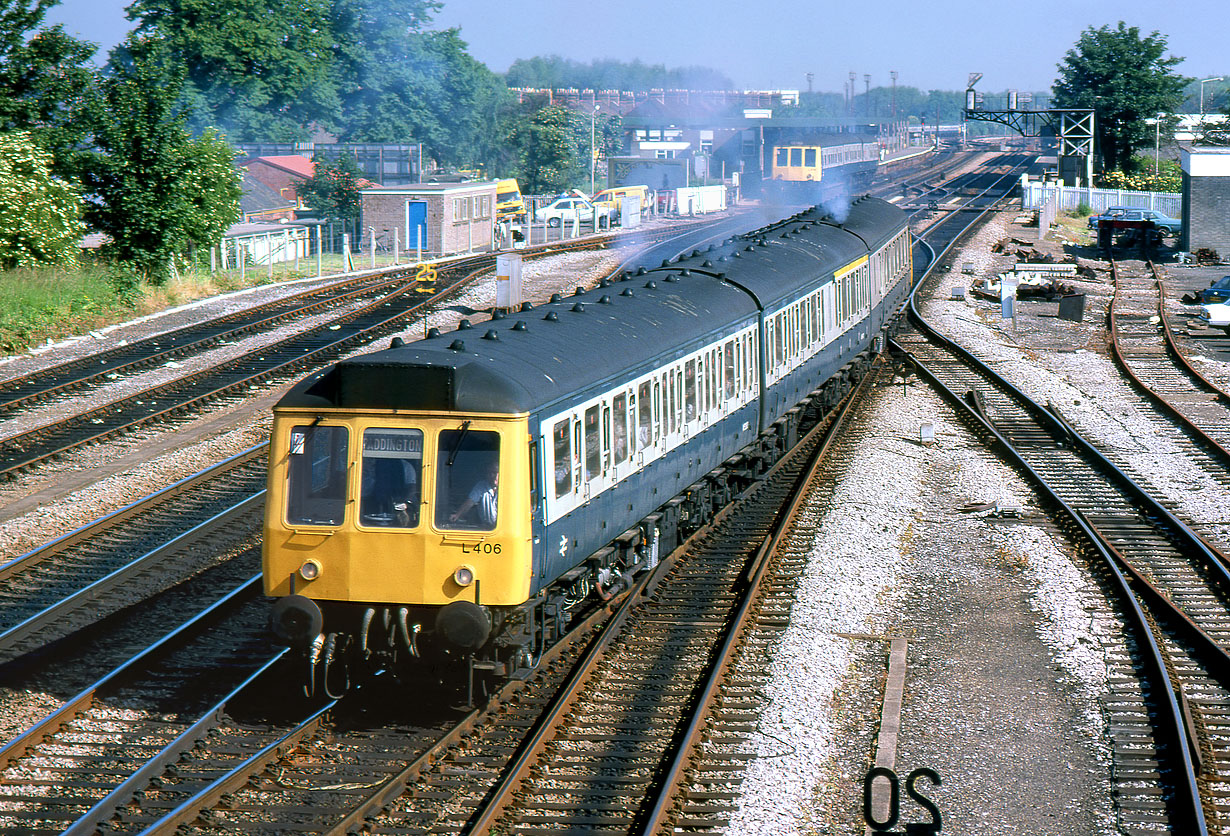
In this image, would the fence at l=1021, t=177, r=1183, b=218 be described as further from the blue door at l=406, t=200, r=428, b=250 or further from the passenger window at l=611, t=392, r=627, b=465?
the passenger window at l=611, t=392, r=627, b=465

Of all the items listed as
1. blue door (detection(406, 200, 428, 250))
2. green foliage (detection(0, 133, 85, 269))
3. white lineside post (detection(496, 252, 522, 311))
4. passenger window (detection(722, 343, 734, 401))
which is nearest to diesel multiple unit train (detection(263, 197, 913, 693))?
passenger window (detection(722, 343, 734, 401))

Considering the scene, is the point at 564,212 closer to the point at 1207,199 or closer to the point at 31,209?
the point at 1207,199

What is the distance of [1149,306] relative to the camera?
37312 millimetres

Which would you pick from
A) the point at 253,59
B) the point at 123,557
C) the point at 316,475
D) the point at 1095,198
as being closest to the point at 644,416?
the point at 316,475

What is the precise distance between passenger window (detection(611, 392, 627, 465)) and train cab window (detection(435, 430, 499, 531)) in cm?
228

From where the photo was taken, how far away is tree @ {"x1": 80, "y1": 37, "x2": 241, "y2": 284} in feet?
114

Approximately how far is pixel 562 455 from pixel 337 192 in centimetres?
4884

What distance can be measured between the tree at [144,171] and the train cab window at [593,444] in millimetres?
27436

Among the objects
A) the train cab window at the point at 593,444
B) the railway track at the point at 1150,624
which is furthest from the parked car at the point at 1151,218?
the train cab window at the point at 593,444

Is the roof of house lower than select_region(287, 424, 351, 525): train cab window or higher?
higher

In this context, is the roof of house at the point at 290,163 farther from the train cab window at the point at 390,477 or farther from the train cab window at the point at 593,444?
the train cab window at the point at 390,477

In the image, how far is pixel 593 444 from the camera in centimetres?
1108

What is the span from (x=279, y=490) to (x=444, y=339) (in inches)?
78.3

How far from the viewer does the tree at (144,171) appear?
114 feet
